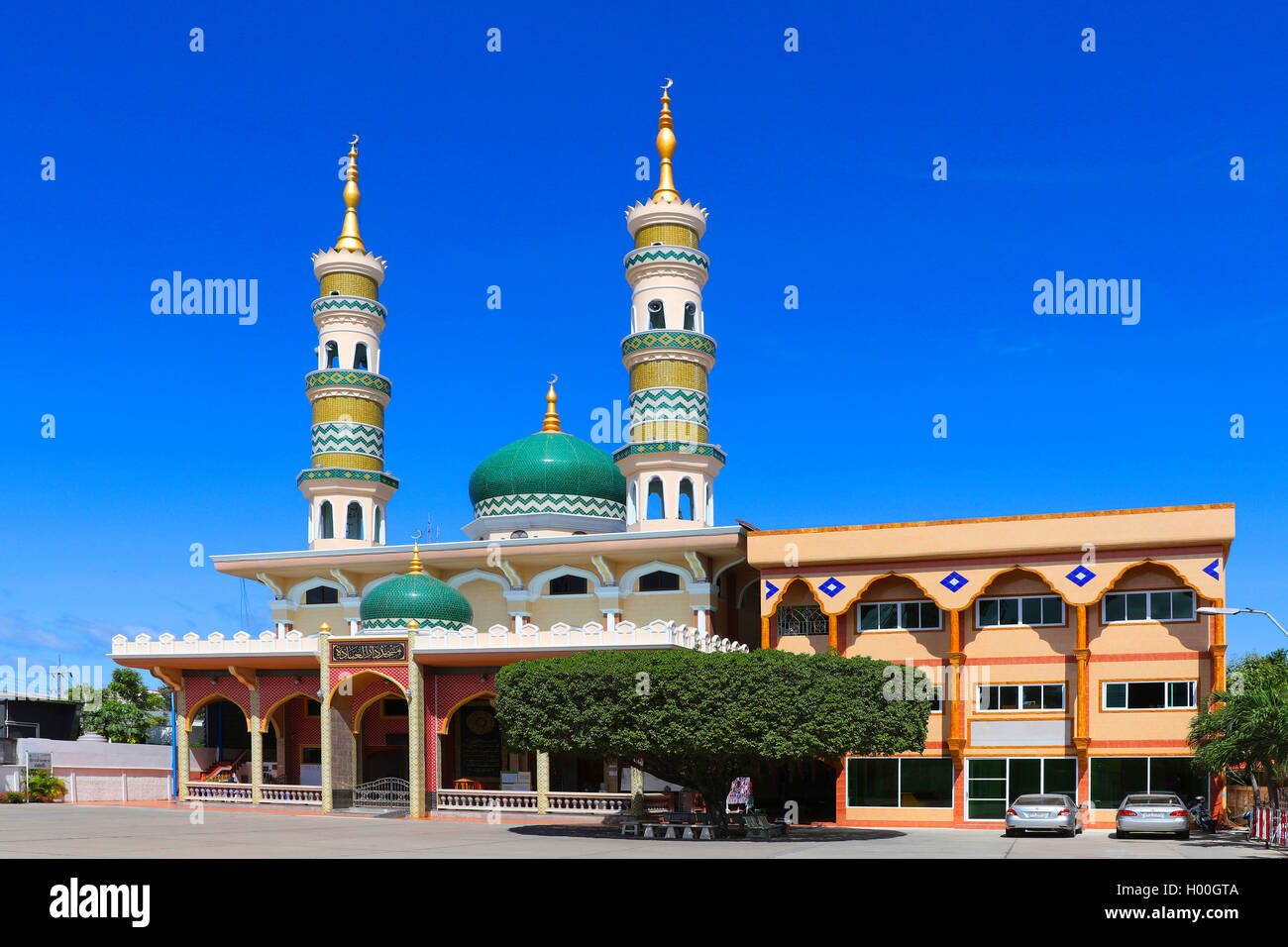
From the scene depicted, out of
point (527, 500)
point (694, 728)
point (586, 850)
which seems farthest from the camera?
point (527, 500)

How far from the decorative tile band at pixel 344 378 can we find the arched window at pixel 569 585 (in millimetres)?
12734

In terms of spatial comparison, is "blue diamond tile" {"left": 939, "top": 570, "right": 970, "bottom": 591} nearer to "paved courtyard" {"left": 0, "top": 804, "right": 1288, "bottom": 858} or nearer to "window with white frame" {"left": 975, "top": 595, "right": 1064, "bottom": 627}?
"window with white frame" {"left": 975, "top": 595, "right": 1064, "bottom": 627}

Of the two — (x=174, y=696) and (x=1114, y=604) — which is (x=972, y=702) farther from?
(x=174, y=696)

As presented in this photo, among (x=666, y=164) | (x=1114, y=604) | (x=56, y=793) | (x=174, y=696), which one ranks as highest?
(x=666, y=164)

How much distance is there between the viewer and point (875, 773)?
4147cm

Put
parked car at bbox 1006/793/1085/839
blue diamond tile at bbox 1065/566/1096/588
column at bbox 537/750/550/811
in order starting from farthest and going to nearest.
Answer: column at bbox 537/750/550/811 → blue diamond tile at bbox 1065/566/1096/588 → parked car at bbox 1006/793/1085/839

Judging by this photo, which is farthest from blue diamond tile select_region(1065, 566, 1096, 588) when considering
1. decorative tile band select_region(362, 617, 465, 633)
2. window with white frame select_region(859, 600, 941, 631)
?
decorative tile band select_region(362, 617, 465, 633)

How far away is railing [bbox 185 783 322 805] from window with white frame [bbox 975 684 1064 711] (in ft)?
70.9

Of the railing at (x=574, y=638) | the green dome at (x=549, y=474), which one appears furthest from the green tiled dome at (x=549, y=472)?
the railing at (x=574, y=638)

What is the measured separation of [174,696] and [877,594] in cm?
2582

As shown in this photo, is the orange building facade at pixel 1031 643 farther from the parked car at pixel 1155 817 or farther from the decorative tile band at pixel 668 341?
the decorative tile band at pixel 668 341

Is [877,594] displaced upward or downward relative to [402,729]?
upward

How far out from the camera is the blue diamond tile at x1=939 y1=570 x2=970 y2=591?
41.3m

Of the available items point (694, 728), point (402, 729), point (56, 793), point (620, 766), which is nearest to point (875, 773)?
point (620, 766)
